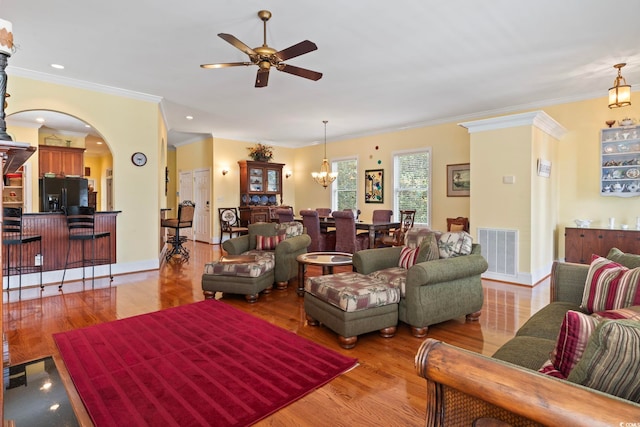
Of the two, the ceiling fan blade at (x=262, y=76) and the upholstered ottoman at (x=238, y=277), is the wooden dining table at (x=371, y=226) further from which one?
the ceiling fan blade at (x=262, y=76)

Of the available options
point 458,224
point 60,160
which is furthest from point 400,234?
point 60,160

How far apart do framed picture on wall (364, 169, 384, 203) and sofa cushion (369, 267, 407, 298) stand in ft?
14.8

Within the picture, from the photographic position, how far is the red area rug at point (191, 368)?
1.92 meters

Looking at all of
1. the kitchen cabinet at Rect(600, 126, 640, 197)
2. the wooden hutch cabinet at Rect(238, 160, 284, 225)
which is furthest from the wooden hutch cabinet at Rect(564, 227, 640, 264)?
the wooden hutch cabinet at Rect(238, 160, 284, 225)

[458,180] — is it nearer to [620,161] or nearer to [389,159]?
[389,159]

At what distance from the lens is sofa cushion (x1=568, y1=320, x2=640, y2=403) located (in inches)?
32.1

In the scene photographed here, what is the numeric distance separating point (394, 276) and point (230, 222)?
625 centimetres

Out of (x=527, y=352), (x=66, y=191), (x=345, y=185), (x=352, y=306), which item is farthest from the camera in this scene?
(x=345, y=185)

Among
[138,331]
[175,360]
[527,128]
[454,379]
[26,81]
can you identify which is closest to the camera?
[454,379]

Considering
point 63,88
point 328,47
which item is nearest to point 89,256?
point 63,88

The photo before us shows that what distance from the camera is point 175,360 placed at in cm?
249

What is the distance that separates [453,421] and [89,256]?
218 inches

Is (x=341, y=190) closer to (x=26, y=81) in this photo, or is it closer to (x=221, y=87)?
(x=221, y=87)

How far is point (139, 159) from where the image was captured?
5426mm
